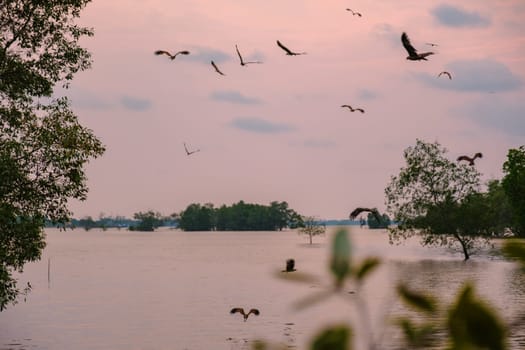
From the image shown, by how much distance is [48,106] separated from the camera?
28797 millimetres

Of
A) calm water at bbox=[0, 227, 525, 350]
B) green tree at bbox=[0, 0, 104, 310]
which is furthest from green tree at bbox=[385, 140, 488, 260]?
green tree at bbox=[0, 0, 104, 310]

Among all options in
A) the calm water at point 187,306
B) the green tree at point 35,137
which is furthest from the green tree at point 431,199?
the green tree at point 35,137

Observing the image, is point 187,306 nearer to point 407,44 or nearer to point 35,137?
point 35,137

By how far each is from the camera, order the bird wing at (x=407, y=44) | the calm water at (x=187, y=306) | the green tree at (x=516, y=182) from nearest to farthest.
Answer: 1. the bird wing at (x=407, y=44)
2. the calm water at (x=187, y=306)
3. the green tree at (x=516, y=182)

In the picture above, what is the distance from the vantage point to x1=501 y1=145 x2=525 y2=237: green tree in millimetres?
106375

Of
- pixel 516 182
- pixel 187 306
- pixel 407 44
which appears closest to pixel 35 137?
pixel 407 44

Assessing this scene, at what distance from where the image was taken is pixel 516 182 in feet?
355

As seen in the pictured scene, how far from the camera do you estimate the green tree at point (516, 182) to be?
106375 millimetres

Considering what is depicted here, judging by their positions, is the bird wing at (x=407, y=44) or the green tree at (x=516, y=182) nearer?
the bird wing at (x=407, y=44)

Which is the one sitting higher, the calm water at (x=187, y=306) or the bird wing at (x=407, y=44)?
the bird wing at (x=407, y=44)

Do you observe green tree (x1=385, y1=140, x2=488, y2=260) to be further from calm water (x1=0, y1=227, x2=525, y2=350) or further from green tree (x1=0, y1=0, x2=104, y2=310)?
green tree (x1=0, y1=0, x2=104, y2=310)

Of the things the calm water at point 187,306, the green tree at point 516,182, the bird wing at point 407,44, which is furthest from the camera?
the green tree at point 516,182

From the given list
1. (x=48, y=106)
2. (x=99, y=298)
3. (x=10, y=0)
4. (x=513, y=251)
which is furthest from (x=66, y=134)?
(x=99, y=298)

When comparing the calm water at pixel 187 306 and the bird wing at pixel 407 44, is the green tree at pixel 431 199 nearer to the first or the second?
the calm water at pixel 187 306
